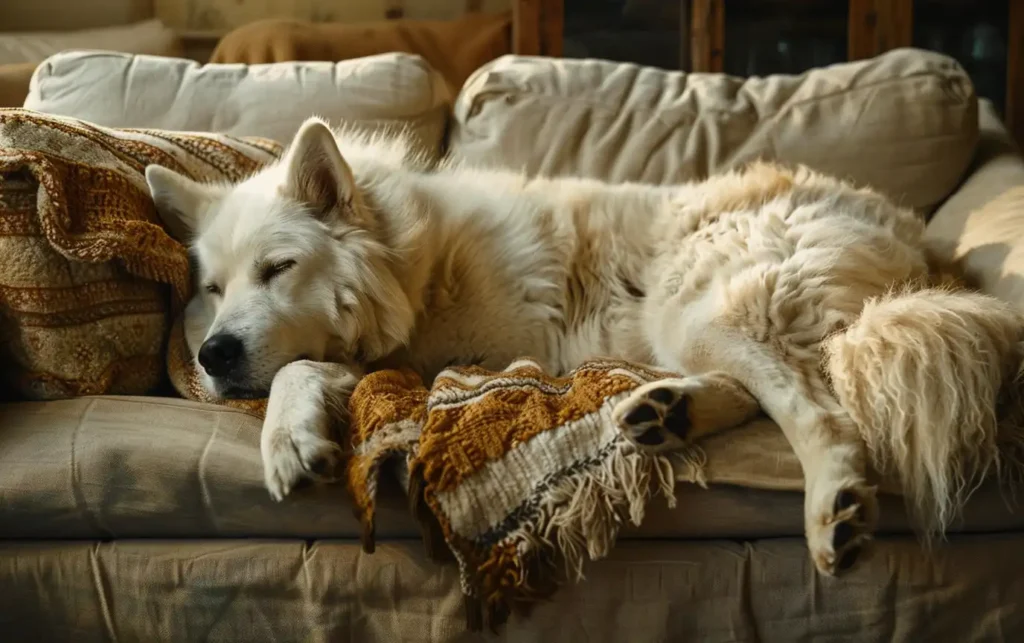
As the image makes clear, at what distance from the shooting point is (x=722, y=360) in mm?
1700

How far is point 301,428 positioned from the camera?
153 cm

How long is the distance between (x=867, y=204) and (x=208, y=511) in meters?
1.58

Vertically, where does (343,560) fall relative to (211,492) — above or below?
below

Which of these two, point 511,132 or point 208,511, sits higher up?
point 511,132

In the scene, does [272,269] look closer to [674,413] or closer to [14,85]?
[674,413]

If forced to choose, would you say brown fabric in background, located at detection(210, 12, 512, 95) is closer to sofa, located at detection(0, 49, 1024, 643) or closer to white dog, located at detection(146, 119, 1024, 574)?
white dog, located at detection(146, 119, 1024, 574)

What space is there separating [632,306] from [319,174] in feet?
2.52

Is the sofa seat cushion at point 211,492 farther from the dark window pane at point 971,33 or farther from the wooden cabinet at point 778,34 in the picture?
the dark window pane at point 971,33

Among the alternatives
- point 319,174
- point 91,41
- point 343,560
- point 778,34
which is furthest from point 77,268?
point 778,34

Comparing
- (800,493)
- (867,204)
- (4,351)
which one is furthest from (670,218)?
(4,351)

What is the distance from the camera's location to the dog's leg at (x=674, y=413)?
145 centimetres

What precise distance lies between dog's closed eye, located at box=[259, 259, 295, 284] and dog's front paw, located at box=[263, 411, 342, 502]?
1.51 ft

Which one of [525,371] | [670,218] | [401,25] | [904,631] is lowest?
[904,631]

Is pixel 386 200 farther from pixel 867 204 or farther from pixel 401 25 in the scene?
pixel 401 25
